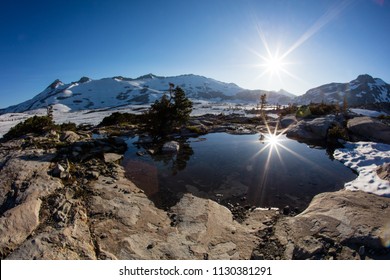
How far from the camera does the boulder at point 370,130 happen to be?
19781 mm

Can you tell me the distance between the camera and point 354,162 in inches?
→ 576

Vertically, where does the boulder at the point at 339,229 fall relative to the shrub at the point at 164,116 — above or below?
below

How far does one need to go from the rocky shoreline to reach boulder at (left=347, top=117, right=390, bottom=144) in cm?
1499

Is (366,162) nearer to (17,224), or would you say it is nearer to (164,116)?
(17,224)

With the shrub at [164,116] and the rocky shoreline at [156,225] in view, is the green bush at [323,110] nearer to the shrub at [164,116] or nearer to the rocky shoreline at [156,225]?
the shrub at [164,116]

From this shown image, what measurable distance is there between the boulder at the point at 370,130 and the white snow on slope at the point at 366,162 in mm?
3036

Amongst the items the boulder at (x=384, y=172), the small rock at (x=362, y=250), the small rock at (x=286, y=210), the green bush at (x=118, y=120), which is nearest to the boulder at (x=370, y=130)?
the boulder at (x=384, y=172)

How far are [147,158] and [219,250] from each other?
11505 millimetres

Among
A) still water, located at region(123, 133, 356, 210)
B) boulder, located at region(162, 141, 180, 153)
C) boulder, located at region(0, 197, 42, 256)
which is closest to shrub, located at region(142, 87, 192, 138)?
still water, located at region(123, 133, 356, 210)

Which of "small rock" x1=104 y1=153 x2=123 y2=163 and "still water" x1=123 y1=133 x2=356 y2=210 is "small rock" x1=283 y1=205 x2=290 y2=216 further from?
"small rock" x1=104 y1=153 x2=123 y2=163

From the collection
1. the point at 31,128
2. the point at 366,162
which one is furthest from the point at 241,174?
the point at 31,128

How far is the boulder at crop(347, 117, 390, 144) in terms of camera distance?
1978 cm
